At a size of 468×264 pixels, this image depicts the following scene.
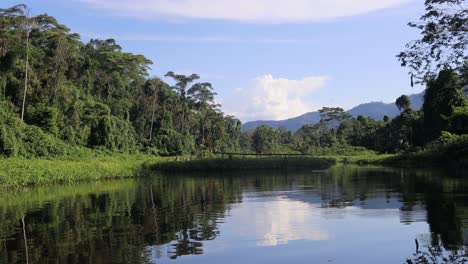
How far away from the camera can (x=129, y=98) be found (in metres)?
74.2

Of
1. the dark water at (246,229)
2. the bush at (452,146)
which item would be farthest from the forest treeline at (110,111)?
the dark water at (246,229)

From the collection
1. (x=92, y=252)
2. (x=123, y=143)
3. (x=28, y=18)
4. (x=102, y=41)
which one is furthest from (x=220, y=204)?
(x=102, y=41)

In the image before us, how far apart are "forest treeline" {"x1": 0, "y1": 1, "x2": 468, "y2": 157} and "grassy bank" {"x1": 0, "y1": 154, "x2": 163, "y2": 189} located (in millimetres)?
3849

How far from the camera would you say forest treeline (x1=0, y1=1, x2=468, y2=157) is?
4941 cm

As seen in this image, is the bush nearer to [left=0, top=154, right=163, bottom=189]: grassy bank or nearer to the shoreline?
the shoreline

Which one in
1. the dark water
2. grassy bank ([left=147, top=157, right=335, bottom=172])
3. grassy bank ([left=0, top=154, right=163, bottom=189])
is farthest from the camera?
grassy bank ([left=147, top=157, right=335, bottom=172])

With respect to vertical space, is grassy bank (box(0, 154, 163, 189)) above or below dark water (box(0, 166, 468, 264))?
above

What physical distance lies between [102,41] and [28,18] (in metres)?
29.7

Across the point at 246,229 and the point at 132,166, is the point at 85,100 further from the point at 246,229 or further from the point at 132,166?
the point at 246,229

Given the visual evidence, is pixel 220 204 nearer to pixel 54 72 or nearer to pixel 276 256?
pixel 276 256

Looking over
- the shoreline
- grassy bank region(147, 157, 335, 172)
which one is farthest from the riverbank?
grassy bank region(147, 157, 335, 172)

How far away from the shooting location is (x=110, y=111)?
217 ft

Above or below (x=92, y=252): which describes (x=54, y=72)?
above

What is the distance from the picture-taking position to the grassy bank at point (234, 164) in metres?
56.3
